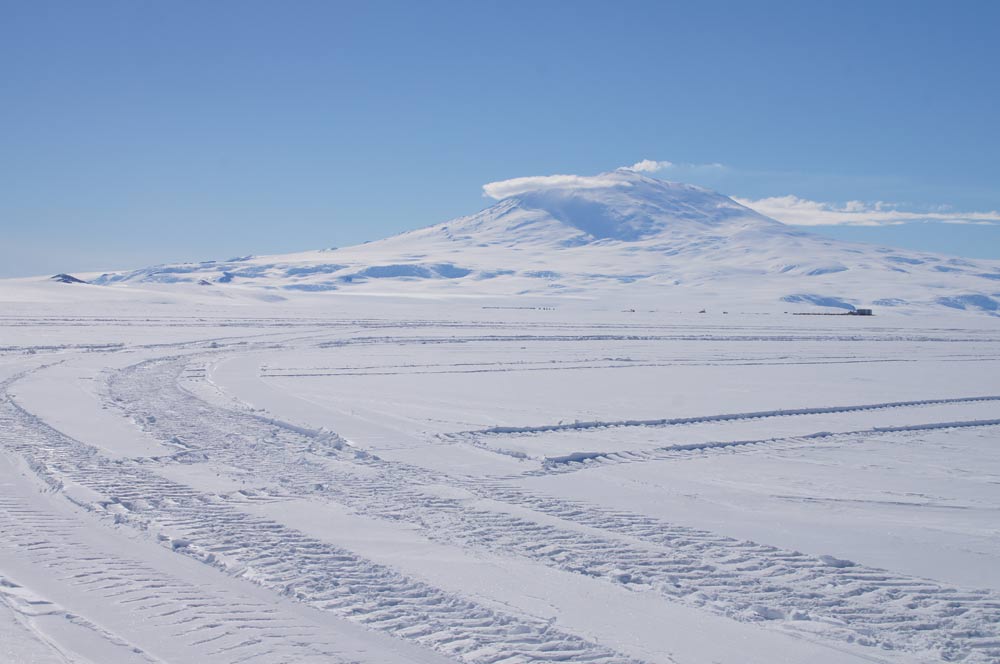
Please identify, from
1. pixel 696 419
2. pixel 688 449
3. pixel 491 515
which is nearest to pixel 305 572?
pixel 491 515

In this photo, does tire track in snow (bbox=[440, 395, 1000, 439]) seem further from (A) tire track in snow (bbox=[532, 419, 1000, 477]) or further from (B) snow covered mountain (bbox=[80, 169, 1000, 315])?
(B) snow covered mountain (bbox=[80, 169, 1000, 315])

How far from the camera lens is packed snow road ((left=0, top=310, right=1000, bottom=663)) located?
4254 millimetres

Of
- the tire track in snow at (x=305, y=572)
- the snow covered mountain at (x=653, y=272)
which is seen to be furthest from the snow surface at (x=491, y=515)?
the snow covered mountain at (x=653, y=272)

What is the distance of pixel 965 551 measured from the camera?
5.88m

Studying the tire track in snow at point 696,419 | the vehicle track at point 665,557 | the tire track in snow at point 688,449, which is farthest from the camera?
the tire track in snow at point 696,419

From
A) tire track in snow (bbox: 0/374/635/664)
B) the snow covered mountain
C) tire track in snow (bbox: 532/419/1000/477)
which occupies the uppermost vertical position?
the snow covered mountain

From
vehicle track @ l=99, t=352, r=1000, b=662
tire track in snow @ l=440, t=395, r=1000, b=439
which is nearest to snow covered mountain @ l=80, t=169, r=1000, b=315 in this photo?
tire track in snow @ l=440, t=395, r=1000, b=439

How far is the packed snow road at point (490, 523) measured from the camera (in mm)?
4254

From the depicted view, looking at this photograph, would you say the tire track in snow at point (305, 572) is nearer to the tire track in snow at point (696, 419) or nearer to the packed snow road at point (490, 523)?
the packed snow road at point (490, 523)

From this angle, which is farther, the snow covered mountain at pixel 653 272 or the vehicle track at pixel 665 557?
the snow covered mountain at pixel 653 272

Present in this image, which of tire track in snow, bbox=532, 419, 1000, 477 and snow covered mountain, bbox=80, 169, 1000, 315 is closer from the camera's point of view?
tire track in snow, bbox=532, 419, 1000, 477

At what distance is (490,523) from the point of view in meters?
6.34

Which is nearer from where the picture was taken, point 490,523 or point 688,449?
point 490,523

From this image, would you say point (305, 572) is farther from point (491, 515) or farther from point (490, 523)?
point (491, 515)
